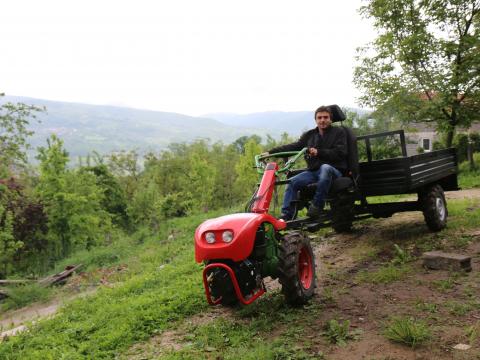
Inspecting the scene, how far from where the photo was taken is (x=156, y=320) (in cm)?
491

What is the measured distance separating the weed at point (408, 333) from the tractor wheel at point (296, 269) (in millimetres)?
1014

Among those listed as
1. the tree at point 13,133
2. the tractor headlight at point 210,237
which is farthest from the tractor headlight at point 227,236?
the tree at point 13,133

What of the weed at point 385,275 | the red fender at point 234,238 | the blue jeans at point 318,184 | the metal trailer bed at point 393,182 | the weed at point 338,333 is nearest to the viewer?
the weed at point 338,333

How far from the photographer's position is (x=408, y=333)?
3.57 m

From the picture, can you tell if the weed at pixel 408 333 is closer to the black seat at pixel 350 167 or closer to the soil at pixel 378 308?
the soil at pixel 378 308

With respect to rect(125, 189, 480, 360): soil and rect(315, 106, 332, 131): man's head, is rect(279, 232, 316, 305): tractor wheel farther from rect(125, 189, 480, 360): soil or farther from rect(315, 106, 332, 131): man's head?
rect(315, 106, 332, 131): man's head

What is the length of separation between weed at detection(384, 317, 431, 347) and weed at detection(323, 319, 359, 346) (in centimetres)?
33

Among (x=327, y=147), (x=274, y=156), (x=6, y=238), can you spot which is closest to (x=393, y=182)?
(x=327, y=147)

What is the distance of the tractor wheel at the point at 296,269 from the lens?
4355 mm

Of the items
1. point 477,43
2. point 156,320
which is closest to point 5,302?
point 156,320

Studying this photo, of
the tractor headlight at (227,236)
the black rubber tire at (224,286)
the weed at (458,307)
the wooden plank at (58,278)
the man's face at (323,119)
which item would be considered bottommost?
the wooden plank at (58,278)

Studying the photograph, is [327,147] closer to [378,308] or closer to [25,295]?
[378,308]

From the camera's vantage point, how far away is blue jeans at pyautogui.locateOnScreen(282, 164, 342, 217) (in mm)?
5380

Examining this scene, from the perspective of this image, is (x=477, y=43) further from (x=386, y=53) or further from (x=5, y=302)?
(x=5, y=302)
